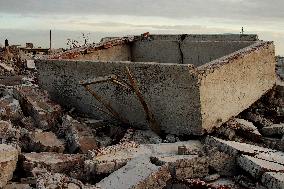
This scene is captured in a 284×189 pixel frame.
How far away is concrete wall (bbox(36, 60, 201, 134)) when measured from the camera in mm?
6438

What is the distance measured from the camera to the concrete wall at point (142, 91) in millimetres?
6438

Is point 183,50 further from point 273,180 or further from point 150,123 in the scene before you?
point 273,180

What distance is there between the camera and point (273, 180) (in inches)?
183

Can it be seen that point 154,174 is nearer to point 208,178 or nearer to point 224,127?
point 208,178

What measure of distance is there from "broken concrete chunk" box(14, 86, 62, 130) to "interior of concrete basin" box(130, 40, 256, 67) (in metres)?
3.27

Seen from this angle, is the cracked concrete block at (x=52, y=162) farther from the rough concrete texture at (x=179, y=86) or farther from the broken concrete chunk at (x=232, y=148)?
the broken concrete chunk at (x=232, y=148)

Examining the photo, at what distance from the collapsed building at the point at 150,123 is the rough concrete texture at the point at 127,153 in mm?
13

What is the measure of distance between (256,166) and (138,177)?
1352mm

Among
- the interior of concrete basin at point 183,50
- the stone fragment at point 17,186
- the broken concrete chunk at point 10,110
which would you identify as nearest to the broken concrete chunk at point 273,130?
the interior of concrete basin at point 183,50

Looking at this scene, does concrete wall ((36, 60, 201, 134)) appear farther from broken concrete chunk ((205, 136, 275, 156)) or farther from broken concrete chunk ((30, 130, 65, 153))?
broken concrete chunk ((30, 130, 65, 153))

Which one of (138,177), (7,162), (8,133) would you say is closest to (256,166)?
(138,177)

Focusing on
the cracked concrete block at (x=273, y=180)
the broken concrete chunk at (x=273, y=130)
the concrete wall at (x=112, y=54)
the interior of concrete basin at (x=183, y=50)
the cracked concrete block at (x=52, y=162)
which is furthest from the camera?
the concrete wall at (x=112, y=54)

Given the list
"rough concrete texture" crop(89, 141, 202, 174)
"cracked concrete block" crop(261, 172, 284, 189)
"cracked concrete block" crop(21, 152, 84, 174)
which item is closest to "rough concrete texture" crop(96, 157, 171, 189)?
"rough concrete texture" crop(89, 141, 202, 174)

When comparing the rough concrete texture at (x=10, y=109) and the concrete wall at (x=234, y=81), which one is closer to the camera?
the concrete wall at (x=234, y=81)
